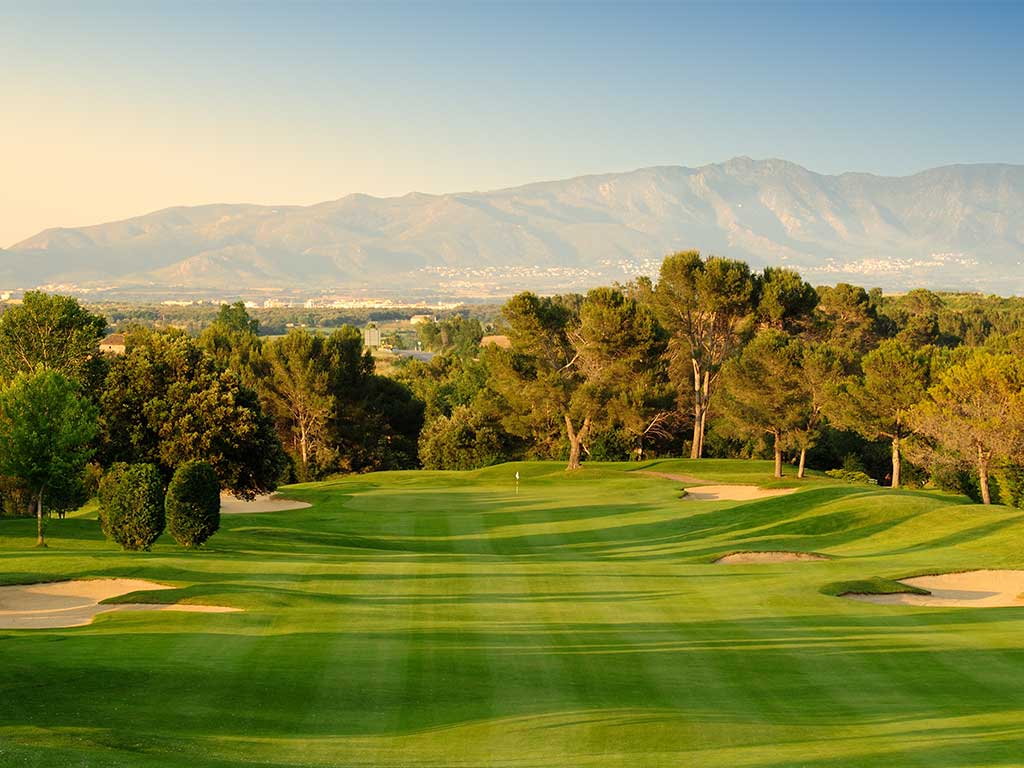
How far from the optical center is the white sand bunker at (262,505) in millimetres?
43909

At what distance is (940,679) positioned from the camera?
15.2 m

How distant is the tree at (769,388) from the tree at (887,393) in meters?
2.44

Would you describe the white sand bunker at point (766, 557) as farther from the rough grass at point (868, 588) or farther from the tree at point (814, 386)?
the tree at point (814, 386)

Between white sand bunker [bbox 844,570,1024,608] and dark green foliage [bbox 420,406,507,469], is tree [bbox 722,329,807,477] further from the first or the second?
white sand bunker [bbox 844,570,1024,608]

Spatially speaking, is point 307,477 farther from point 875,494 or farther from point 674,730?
point 674,730

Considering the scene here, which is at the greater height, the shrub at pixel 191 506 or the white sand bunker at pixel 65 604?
the shrub at pixel 191 506

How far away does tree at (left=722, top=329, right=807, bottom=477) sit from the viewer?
58.5 metres

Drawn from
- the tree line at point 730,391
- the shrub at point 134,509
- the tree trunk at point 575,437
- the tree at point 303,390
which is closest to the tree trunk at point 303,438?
the tree at point 303,390

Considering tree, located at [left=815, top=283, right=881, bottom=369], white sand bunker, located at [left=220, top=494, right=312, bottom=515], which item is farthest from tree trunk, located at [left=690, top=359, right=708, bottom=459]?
white sand bunker, located at [left=220, top=494, right=312, bottom=515]

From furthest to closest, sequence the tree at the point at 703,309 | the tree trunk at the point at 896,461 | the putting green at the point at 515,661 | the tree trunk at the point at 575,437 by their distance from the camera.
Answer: the tree at the point at 703,309 < the tree trunk at the point at 575,437 < the tree trunk at the point at 896,461 < the putting green at the point at 515,661

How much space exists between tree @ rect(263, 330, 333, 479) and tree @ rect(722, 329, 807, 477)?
3067 centimetres

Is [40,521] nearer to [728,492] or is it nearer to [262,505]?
[262,505]

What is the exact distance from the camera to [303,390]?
2945 inches

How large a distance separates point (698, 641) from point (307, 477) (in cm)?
5866
